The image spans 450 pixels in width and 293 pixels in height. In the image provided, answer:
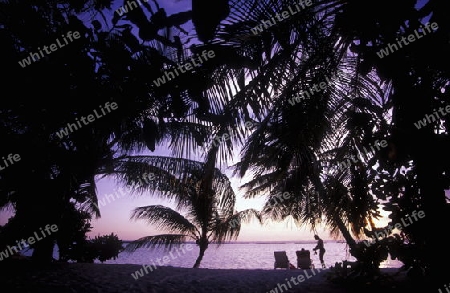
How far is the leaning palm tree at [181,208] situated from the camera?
681 centimetres

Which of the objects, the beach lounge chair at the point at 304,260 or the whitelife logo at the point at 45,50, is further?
the beach lounge chair at the point at 304,260

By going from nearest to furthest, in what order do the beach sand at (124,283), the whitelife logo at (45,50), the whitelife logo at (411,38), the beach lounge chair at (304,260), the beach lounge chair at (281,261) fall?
the whitelife logo at (45,50) < the whitelife logo at (411,38) < the beach sand at (124,283) < the beach lounge chair at (304,260) < the beach lounge chair at (281,261)

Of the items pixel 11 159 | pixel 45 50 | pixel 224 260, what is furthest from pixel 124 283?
pixel 224 260

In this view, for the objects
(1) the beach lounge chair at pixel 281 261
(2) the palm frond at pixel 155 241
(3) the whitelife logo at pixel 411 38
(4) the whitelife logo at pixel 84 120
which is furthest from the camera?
(1) the beach lounge chair at pixel 281 261

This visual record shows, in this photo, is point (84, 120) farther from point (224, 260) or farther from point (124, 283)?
point (224, 260)

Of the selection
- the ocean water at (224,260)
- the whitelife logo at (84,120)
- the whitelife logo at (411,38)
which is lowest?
the ocean water at (224,260)

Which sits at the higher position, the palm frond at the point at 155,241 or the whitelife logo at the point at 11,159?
the whitelife logo at the point at 11,159

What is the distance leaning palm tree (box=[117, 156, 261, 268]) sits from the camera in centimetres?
681

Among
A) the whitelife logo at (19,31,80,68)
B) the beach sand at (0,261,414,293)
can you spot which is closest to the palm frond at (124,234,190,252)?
the beach sand at (0,261,414,293)

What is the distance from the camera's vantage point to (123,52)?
1.57 metres

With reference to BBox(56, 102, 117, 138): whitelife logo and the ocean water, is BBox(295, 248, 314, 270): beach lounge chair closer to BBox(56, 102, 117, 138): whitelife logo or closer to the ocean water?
the ocean water

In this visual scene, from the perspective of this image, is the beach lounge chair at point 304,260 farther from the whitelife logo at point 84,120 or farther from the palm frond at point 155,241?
the whitelife logo at point 84,120

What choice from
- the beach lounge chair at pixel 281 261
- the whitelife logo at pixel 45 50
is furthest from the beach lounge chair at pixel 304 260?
the whitelife logo at pixel 45 50

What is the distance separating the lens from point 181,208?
29.3 ft
